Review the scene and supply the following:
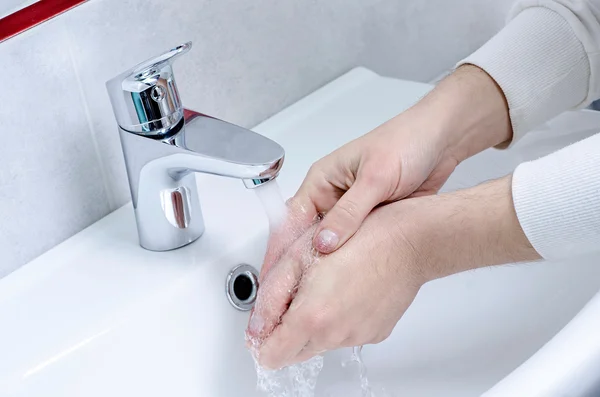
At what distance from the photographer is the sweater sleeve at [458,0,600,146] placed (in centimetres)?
75

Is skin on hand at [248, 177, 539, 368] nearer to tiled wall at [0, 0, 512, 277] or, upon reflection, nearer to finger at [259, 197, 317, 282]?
finger at [259, 197, 317, 282]

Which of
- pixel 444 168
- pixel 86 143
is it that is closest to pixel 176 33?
pixel 86 143

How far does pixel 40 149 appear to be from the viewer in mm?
656

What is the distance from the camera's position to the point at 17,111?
0.63m

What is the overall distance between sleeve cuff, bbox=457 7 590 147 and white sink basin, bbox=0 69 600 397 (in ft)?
0.46

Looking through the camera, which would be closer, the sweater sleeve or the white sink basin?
the white sink basin

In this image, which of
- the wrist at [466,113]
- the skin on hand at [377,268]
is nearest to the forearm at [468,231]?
the skin on hand at [377,268]

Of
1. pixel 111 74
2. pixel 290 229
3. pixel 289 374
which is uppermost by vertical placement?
pixel 111 74

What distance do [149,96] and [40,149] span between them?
0.11 metres

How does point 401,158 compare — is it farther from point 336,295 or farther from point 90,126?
point 90,126

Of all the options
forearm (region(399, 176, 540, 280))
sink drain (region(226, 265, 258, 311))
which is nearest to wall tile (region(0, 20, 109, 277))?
sink drain (region(226, 265, 258, 311))

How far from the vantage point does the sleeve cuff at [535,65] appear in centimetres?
75

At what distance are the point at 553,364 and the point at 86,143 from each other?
0.40m

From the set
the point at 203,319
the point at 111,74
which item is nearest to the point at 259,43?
the point at 111,74
